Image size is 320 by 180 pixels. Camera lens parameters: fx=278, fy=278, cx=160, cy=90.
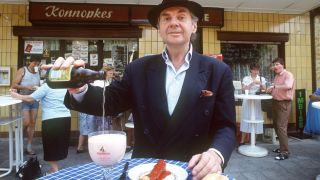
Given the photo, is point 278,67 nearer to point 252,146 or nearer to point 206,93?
point 252,146

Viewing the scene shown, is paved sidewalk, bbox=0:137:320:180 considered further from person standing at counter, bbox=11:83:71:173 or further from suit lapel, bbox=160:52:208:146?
suit lapel, bbox=160:52:208:146

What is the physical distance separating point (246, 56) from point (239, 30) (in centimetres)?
73

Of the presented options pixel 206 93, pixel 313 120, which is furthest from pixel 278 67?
pixel 206 93

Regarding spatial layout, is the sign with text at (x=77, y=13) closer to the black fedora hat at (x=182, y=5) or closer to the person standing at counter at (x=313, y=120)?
the person standing at counter at (x=313, y=120)

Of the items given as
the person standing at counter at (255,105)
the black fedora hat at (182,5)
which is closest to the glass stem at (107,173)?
the black fedora hat at (182,5)

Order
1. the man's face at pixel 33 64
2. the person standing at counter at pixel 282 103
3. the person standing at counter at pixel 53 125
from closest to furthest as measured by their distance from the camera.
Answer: the person standing at counter at pixel 53 125
the person standing at counter at pixel 282 103
the man's face at pixel 33 64

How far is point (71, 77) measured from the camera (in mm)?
1322

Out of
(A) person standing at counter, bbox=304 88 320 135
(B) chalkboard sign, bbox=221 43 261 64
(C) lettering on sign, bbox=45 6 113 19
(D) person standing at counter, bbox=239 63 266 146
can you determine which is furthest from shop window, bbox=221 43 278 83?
(C) lettering on sign, bbox=45 6 113 19

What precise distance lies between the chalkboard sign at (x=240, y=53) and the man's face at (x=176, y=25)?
602 centimetres

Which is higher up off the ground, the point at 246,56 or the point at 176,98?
the point at 246,56

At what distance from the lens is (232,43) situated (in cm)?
750

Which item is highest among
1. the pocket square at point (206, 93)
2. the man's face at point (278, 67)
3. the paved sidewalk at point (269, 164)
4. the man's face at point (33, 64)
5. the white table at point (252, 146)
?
the man's face at point (33, 64)

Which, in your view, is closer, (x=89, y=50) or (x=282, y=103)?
(x=282, y=103)

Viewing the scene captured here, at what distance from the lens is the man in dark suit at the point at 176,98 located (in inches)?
62.0
